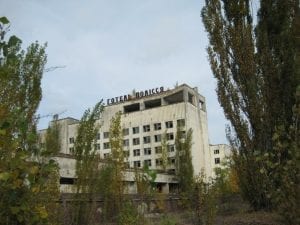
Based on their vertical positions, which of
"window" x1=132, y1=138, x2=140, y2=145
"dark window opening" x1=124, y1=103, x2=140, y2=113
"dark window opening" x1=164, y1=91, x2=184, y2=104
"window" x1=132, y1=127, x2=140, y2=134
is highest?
"dark window opening" x1=164, y1=91, x2=184, y2=104

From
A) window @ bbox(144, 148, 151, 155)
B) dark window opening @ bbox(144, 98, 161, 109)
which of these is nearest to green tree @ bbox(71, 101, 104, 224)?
window @ bbox(144, 148, 151, 155)

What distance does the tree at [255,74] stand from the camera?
12.6 meters

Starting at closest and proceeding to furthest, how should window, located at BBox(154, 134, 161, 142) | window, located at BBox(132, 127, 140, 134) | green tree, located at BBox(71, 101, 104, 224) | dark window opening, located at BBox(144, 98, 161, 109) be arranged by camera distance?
green tree, located at BBox(71, 101, 104, 224) → window, located at BBox(154, 134, 161, 142) → dark window opening, located at BBox(144, 98, 161, 109) → window, located at BBox(132, 127, 140, 134)

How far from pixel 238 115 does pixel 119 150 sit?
6.54m

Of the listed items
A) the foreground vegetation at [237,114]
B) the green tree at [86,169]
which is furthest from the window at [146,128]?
the green tree at [86,169]

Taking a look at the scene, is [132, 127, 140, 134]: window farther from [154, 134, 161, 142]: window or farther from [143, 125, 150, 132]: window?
[154, 134, 161, 142]: window

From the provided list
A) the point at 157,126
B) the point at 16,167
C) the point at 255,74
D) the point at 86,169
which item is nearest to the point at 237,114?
the point at 255,74

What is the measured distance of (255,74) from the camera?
13.3 metres

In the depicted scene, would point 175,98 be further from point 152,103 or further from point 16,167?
point 16,167

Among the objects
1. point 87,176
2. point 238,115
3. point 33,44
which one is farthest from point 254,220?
point 33,44

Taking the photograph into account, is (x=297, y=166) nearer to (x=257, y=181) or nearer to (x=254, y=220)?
(x=254, y=220)

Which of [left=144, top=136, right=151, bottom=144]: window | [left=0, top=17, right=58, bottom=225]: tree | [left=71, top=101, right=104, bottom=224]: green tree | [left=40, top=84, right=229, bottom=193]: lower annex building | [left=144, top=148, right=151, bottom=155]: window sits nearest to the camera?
[left=0, top=17, right=58, bottom=225]: tree

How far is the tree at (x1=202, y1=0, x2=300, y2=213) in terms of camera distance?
1256 cm

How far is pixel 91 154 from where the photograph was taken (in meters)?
12.4
